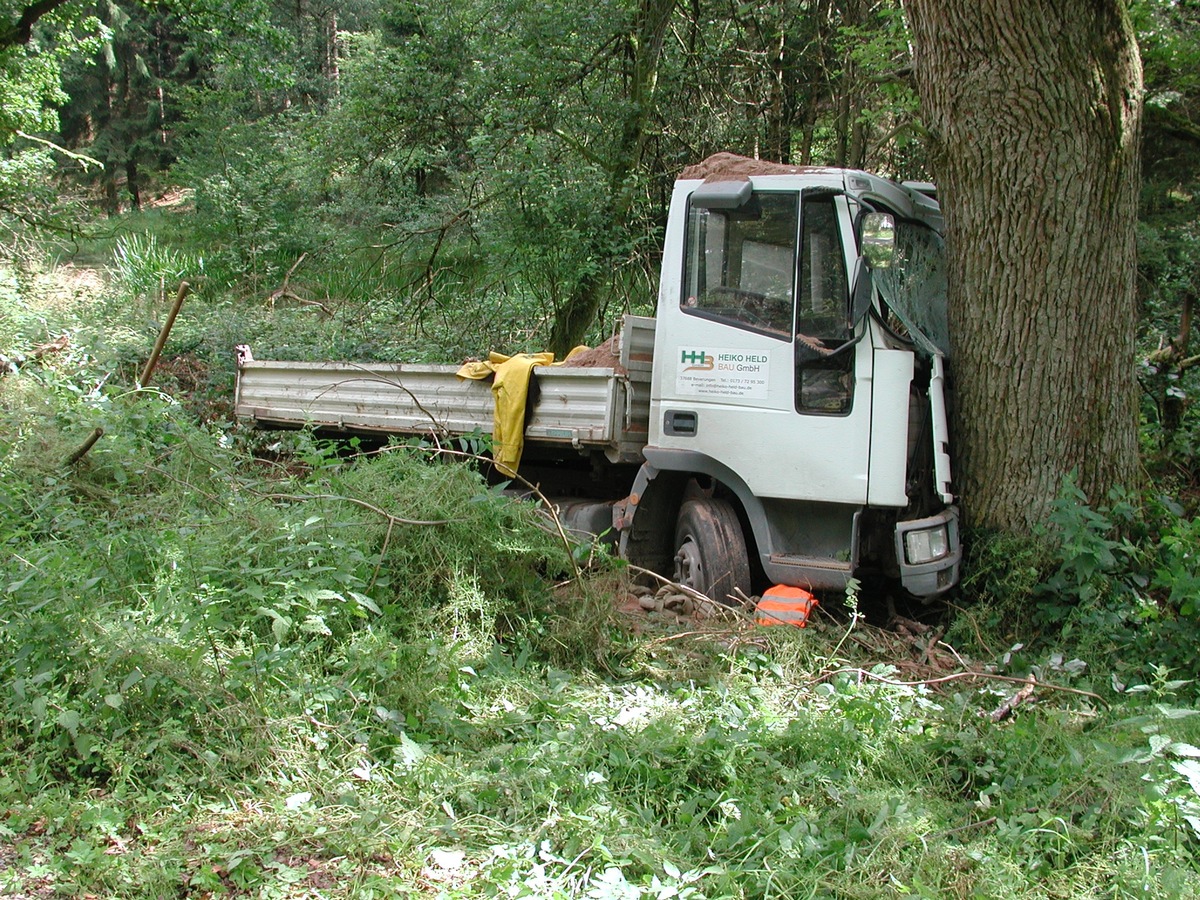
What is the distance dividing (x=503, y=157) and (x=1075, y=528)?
302 inches

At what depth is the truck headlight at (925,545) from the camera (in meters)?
5.46

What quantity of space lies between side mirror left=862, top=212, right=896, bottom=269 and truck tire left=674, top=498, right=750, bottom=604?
5.39 feet

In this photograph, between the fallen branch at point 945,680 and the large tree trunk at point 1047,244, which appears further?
the large tree trunk at point 1047,244

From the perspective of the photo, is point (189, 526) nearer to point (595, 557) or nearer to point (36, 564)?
point (36, 564)

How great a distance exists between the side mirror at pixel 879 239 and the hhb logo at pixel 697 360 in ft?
3.41

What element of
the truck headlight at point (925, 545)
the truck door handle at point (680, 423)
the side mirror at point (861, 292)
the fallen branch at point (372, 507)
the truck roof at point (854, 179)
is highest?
the truck roof at point (854, 179)

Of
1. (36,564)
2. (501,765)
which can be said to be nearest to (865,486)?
(501,765)

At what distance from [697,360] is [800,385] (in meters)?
0.63

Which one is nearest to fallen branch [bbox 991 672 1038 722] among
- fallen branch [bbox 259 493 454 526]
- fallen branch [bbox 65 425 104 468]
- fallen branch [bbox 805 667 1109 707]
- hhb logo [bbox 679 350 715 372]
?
fallen branch [bbox 805 667 1109 707]

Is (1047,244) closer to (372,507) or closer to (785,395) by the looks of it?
(785,395)

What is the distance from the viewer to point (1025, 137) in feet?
18.9

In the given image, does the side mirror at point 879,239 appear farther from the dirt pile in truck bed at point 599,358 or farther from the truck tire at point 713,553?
the dirt pile in truck bed at point 599,358

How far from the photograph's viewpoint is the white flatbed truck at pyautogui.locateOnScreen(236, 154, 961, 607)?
557 centimetres

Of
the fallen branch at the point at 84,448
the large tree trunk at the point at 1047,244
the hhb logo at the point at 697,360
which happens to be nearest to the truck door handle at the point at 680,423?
the hhb logo at the point at 697,360
